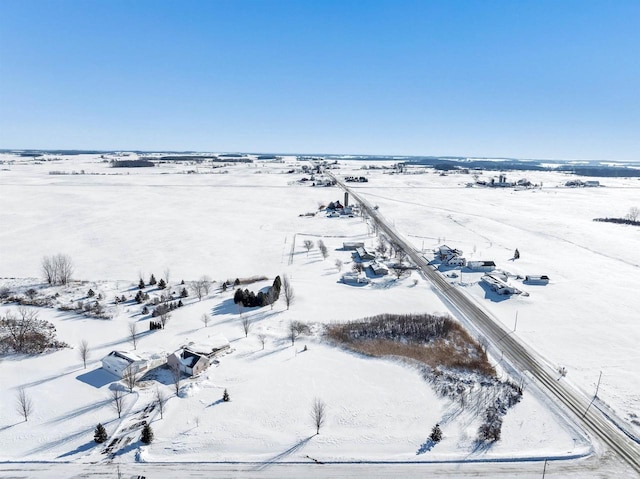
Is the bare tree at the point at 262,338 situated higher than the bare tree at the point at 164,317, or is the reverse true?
the bare tree at the point at 164,317

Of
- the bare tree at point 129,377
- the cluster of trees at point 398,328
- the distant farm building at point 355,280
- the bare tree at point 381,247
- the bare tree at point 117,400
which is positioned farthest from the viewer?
the bare tree at point 381,247

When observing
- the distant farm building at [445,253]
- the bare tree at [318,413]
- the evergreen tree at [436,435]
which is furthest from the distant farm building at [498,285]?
the bare tree at [318,413]

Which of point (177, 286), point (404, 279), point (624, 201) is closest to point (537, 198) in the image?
point (624, 201)

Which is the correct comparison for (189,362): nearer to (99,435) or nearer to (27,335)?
(99,435)

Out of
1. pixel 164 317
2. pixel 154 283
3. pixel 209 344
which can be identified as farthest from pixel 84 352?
pixel 154 283

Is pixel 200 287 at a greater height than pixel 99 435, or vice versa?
pixel 200 287

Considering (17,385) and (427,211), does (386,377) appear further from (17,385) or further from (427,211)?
(427,211)

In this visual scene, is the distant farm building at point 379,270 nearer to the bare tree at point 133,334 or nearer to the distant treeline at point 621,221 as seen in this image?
the bare tree at point 133,334
